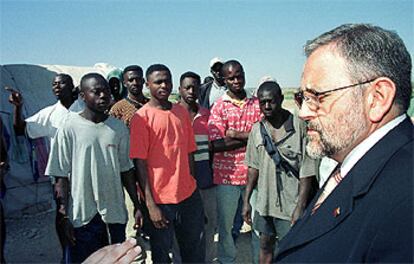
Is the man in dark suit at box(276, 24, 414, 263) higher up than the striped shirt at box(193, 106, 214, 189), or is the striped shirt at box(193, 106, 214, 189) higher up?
the man in dark suit at box(276, 24, 414, 263)

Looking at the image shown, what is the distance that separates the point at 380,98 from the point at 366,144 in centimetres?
17

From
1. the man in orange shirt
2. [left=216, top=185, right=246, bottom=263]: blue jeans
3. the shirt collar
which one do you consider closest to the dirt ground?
[left=216, top=185, right=246, bottom=263]: blue jeans

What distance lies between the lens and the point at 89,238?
310 centimetres

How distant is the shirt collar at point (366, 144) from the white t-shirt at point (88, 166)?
2.05 meters

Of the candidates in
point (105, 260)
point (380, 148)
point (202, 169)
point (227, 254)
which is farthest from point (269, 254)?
point (380, 148)

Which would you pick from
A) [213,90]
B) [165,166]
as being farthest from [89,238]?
[213,90]

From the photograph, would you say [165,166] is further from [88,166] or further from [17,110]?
[17,110]

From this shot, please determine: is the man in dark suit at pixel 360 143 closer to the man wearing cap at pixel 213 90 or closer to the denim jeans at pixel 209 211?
the denim jeans at pixel 209 211

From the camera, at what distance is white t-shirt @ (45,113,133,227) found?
3.04 metres

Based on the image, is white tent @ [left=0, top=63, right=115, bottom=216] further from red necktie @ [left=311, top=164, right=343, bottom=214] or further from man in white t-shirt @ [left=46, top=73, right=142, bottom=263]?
red necktie @ [left=311, top=164, right=343, bottom=214]

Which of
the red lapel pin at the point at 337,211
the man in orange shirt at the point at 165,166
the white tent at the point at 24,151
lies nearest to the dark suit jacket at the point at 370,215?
the red lapel pin at the point at 337,211

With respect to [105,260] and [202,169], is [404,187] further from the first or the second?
[202,169]

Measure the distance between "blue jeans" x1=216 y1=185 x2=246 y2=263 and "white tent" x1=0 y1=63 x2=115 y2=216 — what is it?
128 inches

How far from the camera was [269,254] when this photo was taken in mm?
3529
